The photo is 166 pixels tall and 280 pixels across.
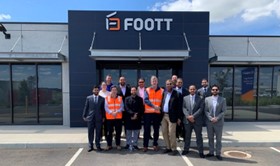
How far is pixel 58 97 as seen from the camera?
9.92 m

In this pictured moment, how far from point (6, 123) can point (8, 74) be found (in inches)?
86.6

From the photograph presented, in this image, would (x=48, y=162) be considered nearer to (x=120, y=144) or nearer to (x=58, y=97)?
(x=120, y=144)

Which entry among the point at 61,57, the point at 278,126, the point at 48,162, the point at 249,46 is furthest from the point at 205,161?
the point at 249,46

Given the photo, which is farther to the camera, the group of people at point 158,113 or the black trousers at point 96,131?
the black trousers at point 96,131

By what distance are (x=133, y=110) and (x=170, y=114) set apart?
40.4 inches

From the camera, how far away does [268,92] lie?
10.9 meters

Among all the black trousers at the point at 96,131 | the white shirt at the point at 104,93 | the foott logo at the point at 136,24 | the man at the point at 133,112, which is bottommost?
the black trousers at the point at 96,131

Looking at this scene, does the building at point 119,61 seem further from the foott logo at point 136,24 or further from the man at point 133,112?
the man at point 133,112

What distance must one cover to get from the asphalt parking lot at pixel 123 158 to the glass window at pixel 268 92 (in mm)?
4830

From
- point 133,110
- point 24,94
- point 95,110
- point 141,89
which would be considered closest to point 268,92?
point 141,89

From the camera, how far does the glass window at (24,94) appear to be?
992 cm

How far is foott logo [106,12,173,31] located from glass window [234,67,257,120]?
446cm

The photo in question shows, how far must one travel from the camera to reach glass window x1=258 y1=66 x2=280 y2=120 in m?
10.9

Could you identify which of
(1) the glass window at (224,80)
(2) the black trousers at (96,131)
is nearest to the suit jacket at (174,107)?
(2) the black trousers at (96,131)
